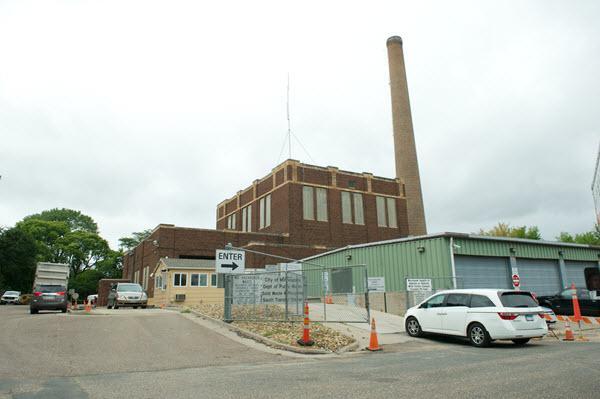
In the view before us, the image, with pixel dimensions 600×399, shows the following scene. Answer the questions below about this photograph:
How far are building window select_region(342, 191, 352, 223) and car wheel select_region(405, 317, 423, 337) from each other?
114 ft

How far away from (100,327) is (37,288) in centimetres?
1198

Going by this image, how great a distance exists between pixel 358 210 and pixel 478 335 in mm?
38820

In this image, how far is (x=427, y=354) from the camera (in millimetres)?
11312

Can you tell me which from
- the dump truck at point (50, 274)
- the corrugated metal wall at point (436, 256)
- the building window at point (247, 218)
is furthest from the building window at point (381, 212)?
the dump truck at point (50, 274)

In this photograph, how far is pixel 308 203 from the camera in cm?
4825

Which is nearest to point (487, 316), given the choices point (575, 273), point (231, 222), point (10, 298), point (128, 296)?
point (575, 273)

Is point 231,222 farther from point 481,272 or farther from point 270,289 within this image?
point 270,289

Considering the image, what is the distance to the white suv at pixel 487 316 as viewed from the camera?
1249 cm

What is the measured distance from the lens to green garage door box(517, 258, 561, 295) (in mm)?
25406

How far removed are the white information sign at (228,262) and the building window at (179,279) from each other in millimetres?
20718

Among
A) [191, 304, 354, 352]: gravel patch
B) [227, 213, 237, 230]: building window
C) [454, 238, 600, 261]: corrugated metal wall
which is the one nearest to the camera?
[191, 304, 354, 352]: gravel patch

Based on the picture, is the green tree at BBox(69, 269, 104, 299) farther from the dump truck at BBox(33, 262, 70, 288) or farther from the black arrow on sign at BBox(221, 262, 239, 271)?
the black arrow on sign at BBox(221, 262, 239, 271)

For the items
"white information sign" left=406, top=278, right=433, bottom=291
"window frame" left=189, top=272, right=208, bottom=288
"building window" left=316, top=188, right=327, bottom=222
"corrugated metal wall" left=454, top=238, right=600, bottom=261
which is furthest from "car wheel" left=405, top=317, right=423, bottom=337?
"building window" left=316, top=188, right=327, bottom=222

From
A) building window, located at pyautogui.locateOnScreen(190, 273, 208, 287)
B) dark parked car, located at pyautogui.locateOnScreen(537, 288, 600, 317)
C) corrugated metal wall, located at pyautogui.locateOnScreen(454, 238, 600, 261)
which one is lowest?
dark parked car, located at pyautogui.locateOnScreen(537, 288, 600, 317)
